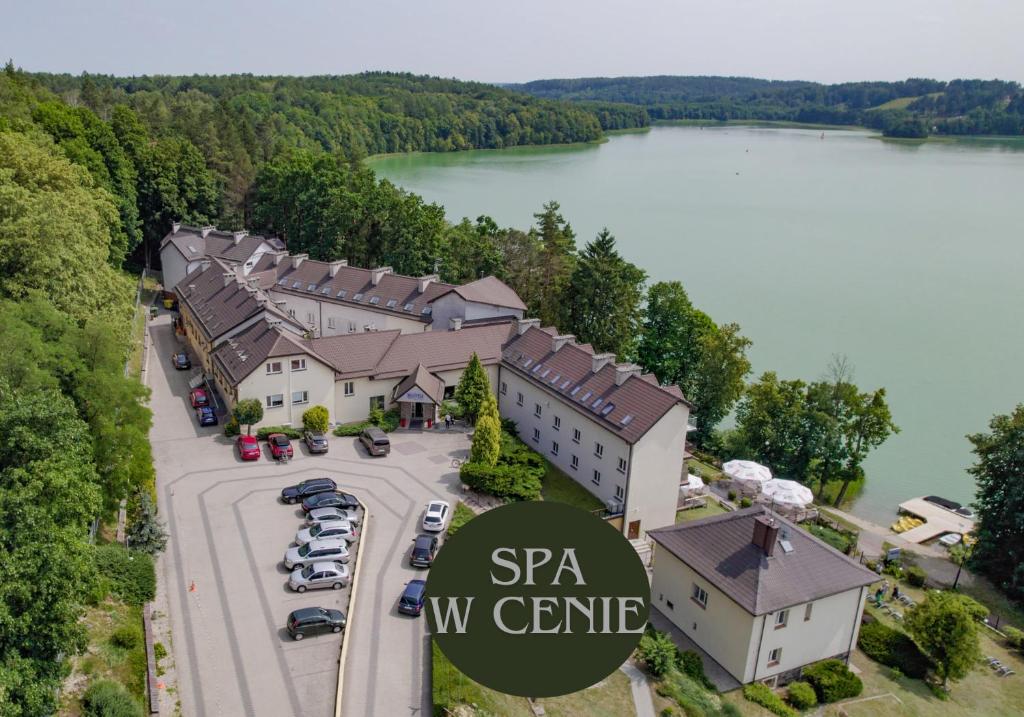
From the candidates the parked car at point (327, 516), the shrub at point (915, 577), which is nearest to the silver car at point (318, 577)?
the parked car at point (327, 516)

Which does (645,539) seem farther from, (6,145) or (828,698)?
(6,145)

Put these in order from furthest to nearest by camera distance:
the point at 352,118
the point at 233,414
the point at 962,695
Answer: the point at 352,118
the point at 233,414
the point at 962,695

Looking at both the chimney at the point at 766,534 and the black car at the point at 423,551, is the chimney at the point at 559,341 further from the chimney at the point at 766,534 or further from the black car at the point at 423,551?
the chimney at the point at 766,534

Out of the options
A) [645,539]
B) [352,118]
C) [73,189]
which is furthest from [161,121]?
[645,539]

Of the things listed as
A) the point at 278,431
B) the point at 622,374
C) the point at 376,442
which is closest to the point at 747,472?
the point at 622,374

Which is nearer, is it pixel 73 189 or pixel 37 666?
pixel 37 666

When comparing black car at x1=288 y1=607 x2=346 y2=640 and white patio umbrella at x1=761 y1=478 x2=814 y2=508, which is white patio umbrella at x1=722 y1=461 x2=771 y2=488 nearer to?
white patio umbrella at x1=761 y1=478 x2=814 y2=508

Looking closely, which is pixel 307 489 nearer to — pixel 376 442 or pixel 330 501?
pixel 330 501
